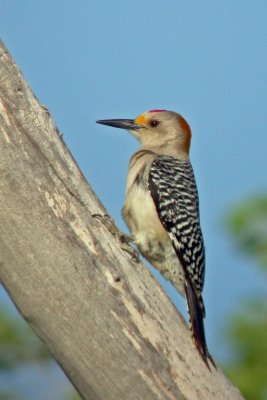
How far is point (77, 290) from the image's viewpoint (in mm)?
4023

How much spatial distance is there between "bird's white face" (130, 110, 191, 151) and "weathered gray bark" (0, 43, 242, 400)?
3.29 meters

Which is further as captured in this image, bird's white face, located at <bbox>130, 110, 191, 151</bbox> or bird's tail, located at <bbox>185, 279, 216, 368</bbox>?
bird's white face, located at <bbox>130, 110, 191, 151</bbox>

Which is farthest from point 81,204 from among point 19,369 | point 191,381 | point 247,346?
point 19,369

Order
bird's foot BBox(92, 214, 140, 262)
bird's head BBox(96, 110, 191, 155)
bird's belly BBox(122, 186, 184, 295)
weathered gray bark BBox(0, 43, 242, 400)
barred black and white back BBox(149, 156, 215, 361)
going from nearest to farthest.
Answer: weathered gray bark BBox(0, 43, 242, 400) → bird's foot BBox(92, 214, 140, 262) → barred black and white back BBox(149, 156, 215, 361) → bird's belly BBox(122, 186, 184, 295) → bird's head BBox(96, 110, 191, 155)

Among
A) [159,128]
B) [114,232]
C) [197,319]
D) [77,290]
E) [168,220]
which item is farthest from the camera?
[159,128]

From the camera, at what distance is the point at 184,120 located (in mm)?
7641

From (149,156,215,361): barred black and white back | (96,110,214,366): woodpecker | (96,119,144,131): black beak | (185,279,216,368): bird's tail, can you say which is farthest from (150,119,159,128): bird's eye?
(185,279,216,368): bird's tail

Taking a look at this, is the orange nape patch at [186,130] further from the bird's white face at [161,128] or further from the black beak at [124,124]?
the black beak at [124,124]

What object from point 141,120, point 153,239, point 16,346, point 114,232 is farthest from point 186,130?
point 114,232

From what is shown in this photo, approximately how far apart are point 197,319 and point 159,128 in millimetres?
2828

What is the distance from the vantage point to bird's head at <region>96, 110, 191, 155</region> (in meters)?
7.45

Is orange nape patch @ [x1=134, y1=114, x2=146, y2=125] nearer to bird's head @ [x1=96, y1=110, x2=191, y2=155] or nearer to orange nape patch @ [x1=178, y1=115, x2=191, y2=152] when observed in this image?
bird's head @ [x1=96, y1=110, x2=191, y2=155]

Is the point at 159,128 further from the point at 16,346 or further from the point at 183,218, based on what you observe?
the point at 16,346

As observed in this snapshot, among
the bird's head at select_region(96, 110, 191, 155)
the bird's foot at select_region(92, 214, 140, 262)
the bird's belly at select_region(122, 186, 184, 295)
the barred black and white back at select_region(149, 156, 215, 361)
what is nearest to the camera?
the bird's foot at select_region(92, 214, 140, 262)
